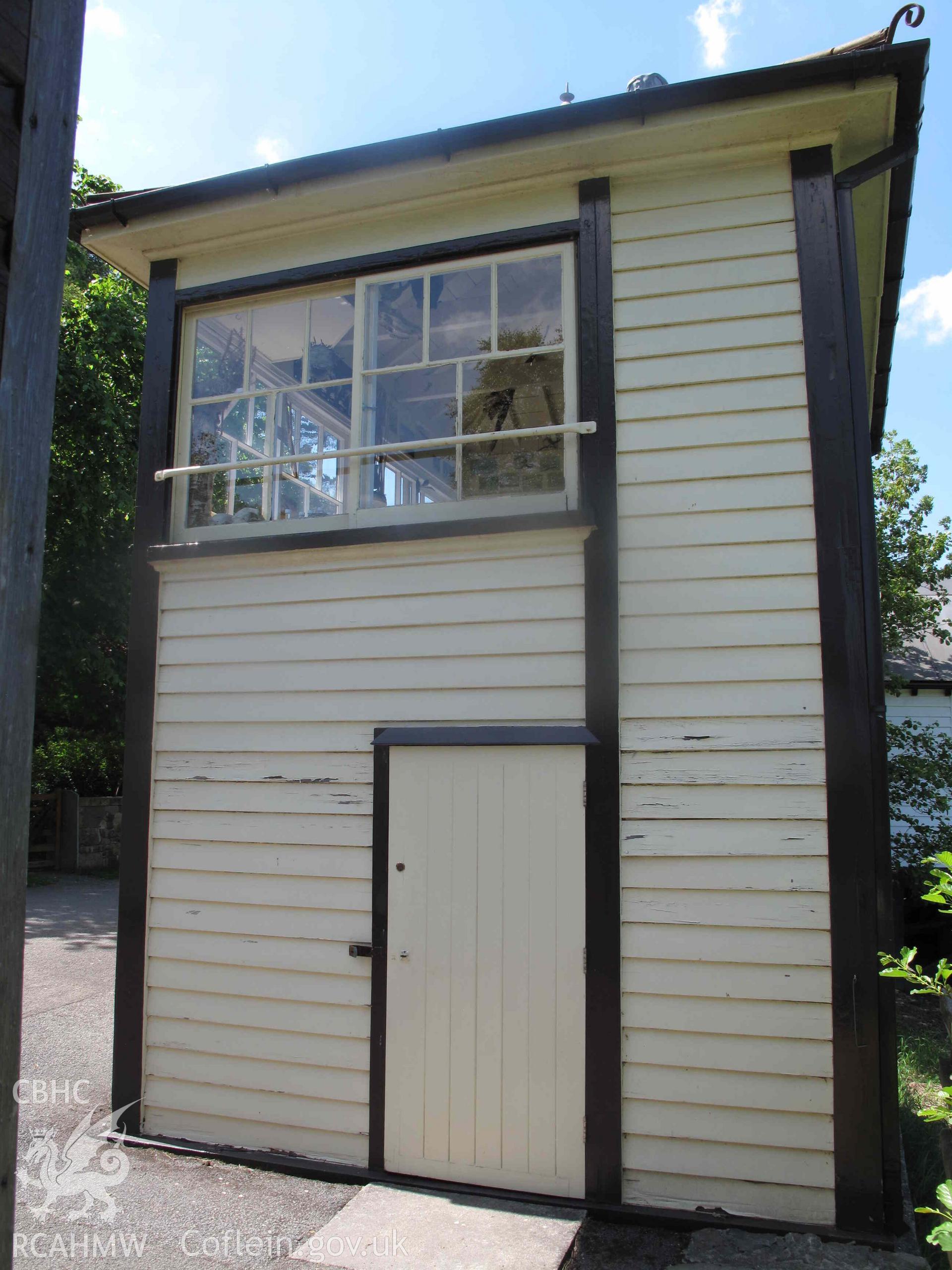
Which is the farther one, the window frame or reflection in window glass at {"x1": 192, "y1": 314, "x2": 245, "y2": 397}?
reflection in window glass at {"x1": 192, "y1": 314, "x2": 245, "y2": 397}

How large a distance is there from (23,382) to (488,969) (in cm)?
330

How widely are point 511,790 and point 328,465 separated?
218 centimetres

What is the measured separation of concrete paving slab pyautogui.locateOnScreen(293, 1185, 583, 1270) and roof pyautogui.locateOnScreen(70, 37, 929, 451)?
5069 mm

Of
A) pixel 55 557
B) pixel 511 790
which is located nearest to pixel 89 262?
pixel 55 557

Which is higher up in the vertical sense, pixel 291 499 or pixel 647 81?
pixel 647 81

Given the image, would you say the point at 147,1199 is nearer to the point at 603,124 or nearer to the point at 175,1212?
the point at 175,1212

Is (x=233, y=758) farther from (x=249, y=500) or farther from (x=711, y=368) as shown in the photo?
→ (x=711, y=368)

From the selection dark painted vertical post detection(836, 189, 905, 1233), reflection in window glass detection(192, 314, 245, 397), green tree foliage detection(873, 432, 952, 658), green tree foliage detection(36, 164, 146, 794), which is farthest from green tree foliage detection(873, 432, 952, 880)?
green tree foliage detection(36, 164, 146, 794)

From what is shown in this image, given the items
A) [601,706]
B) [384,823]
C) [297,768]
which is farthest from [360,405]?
[384,823]

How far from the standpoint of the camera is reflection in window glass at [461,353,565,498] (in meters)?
4.46

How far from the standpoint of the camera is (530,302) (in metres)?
4.59

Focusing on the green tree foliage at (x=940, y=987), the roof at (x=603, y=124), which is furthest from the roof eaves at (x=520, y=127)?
the green tree foliage at (x=940, y=987)

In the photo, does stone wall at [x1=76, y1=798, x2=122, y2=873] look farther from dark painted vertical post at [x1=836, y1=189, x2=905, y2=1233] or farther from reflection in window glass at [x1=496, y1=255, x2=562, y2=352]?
dark painted vertical post at [x1=836, y1=189, x2=905, y2=1233]

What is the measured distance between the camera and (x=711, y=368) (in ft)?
13.8
